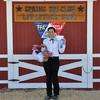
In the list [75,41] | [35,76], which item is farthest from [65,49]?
[35,76]

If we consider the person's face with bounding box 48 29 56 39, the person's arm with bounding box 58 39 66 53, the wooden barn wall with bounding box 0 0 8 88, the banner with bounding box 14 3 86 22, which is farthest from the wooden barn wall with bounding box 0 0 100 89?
the person's face with bounding box 48 29 56 39

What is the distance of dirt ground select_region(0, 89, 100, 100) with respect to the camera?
10.5 meters

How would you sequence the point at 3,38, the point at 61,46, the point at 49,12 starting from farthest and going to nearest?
the point at 3,38, the point at 49,12, the point at 61,46

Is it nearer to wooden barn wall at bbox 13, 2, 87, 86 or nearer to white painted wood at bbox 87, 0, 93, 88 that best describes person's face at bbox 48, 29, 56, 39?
wooden barn wall at bbox 13, 2, 87, 86

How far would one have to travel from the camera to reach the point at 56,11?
11070 millimetres

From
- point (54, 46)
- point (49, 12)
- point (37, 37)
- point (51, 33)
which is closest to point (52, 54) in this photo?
point (54, 46)

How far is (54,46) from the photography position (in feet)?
33.1

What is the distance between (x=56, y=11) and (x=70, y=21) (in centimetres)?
43

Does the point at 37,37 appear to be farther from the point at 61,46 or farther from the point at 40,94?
the point at 40,94

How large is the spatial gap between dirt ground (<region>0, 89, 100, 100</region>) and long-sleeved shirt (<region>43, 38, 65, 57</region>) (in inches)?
45.8

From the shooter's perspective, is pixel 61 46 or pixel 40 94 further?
pixel 40 94

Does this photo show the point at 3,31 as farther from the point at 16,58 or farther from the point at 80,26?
the point at 80,26

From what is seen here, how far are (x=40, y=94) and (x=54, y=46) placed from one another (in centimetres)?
144

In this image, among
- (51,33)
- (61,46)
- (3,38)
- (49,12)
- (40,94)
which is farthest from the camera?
(3,38)
